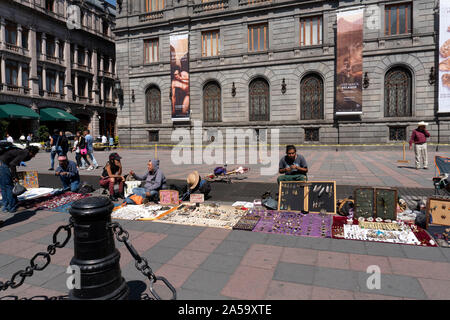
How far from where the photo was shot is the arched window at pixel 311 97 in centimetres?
2203

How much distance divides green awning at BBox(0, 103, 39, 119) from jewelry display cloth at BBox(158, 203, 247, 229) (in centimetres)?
2951

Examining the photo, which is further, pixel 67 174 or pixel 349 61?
pixel 349 61

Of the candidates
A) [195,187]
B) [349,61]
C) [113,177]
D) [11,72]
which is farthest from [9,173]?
[11,72]

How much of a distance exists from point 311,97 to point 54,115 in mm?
27908

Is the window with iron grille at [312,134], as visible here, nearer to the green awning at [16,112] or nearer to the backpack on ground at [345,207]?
the backpack on ground at [345,207]

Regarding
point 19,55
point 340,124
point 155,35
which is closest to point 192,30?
point 155,35

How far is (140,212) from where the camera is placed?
6719 millimetres

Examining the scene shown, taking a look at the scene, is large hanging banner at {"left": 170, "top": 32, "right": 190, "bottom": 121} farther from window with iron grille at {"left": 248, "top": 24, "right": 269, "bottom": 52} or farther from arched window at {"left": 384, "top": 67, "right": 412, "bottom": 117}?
arched window at {"left": 384, "top": 67, "right": 412, "bottom": 117}

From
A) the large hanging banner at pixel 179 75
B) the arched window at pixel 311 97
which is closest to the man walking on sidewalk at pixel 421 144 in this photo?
the arched window at pixel 311 97

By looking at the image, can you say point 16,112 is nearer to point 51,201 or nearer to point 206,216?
point 51,201

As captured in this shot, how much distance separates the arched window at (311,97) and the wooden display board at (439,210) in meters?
17.6

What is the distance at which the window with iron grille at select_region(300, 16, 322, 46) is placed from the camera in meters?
21.8

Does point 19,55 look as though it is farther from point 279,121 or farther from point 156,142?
point 279,121

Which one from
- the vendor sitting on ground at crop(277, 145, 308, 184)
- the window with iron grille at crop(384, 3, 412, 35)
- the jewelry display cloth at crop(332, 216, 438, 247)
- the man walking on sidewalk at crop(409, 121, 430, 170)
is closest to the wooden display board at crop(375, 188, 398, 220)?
the jewelry display cloth at crop(332, 216, 438, 247)
